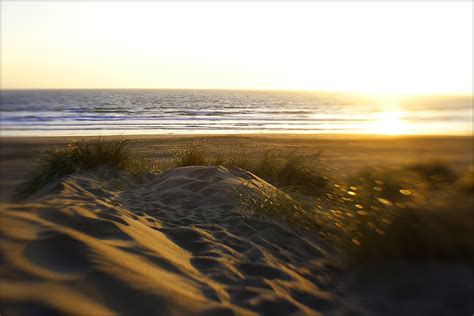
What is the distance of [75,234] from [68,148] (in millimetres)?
4193

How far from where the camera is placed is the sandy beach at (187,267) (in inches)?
96.1

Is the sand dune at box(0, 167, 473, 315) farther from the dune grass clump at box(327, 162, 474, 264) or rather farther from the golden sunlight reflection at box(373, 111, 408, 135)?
A: the golden sunlight reflection at box(373, 111, 408, 135)

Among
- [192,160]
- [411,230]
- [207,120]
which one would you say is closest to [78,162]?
[192,160]

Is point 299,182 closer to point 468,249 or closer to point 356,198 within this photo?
point 356,198

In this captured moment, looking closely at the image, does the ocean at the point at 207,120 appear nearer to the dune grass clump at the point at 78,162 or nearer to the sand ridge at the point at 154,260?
the dune grass clump at the point at 78,162

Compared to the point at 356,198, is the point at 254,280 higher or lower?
lower

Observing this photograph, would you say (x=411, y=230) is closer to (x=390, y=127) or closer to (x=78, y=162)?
(x=78, y=162)

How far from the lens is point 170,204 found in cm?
548

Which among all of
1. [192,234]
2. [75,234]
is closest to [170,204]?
[192,234]

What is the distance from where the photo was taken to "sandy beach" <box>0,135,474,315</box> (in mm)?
2441

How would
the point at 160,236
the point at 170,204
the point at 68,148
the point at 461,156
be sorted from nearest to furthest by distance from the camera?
the point at 160,236 → the point at 170,204 → the point at 68,148 → the point at 461,156

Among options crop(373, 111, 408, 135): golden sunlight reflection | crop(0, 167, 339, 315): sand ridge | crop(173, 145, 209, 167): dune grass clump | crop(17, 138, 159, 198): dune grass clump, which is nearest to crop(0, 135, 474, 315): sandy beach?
crop(0, 167, 339, 315): sand ridge

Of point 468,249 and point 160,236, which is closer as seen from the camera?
point 468,249

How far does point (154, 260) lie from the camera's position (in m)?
3.18
